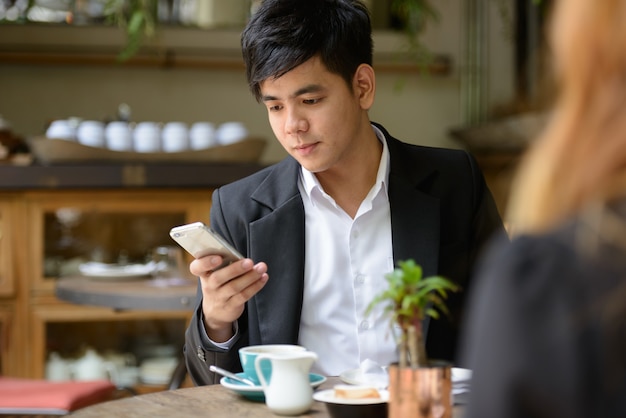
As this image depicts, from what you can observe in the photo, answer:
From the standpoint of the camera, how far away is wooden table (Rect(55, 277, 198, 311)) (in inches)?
Result: 111

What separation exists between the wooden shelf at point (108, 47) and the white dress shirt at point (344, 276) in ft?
8.93

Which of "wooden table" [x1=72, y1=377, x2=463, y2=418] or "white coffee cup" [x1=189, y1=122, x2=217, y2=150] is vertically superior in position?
"white coffee cup" [x1=189, y1=122, x2=217, y2=150]

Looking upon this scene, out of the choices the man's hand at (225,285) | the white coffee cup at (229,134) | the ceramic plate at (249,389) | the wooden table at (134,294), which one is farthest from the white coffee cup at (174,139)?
the ceramic plate at (249,389)

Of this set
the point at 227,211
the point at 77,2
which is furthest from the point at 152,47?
the point at 227,211

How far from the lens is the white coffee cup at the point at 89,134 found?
12.7 ft

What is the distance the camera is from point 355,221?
6.19 ft

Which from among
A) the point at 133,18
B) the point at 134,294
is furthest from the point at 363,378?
the point at 133,18

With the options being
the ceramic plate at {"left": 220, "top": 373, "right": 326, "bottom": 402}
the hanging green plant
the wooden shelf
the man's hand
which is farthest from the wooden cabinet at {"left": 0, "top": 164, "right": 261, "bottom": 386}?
the ceramic plate at {"left": 220, "top": 373, "right": 326, "bottom": 402}

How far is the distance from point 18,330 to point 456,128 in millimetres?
2228

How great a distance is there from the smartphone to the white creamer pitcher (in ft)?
0.70

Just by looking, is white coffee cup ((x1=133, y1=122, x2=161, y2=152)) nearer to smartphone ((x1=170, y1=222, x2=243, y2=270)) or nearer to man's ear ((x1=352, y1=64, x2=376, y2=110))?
man's ear ((x1=352, y1=64, x2=376, y2=110))

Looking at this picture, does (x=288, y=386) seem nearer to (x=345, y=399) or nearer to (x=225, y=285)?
(x=345, y=399)

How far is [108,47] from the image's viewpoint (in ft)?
14.8

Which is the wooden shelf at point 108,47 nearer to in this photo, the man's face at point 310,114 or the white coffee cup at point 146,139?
the white coffee cup at point 146,139
